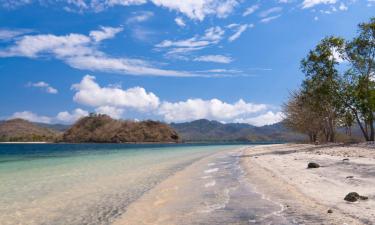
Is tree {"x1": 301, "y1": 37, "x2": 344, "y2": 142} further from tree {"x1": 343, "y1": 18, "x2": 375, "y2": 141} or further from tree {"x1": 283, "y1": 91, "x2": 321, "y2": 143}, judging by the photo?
tree {"x1": 283, "y1": 91, "x2": 321, "y2": 143}

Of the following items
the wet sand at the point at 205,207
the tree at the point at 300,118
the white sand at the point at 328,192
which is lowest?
the wet sand at the point at 205,207

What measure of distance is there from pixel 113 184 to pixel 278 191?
9.39 metres

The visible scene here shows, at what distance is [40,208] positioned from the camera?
13.4 metres

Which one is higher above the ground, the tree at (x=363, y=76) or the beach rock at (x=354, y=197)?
the tree at (x=363, y=76)

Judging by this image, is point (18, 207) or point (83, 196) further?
point (83, 196)

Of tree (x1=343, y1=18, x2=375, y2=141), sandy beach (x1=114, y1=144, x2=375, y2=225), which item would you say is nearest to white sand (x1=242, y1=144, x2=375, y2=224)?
sandy beach (x1=114, y1=144, x2=375, y2=225)

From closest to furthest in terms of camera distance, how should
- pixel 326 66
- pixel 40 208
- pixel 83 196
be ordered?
pixel 40 208, pixel 83 196, pixel 326 66

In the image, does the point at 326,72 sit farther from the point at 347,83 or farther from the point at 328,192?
the point at 328,192

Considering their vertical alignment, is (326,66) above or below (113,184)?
above

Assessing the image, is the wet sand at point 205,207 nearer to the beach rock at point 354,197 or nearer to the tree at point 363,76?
the beach rock at point 354,197

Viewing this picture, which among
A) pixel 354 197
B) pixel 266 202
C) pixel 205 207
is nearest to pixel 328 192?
pixel 354 197

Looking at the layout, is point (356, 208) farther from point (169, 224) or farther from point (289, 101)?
point (289, 101)

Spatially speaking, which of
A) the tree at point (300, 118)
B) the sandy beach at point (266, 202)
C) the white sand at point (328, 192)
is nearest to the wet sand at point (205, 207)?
the sandy beach at point (266, 202)

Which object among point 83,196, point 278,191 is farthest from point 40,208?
point 278,191
